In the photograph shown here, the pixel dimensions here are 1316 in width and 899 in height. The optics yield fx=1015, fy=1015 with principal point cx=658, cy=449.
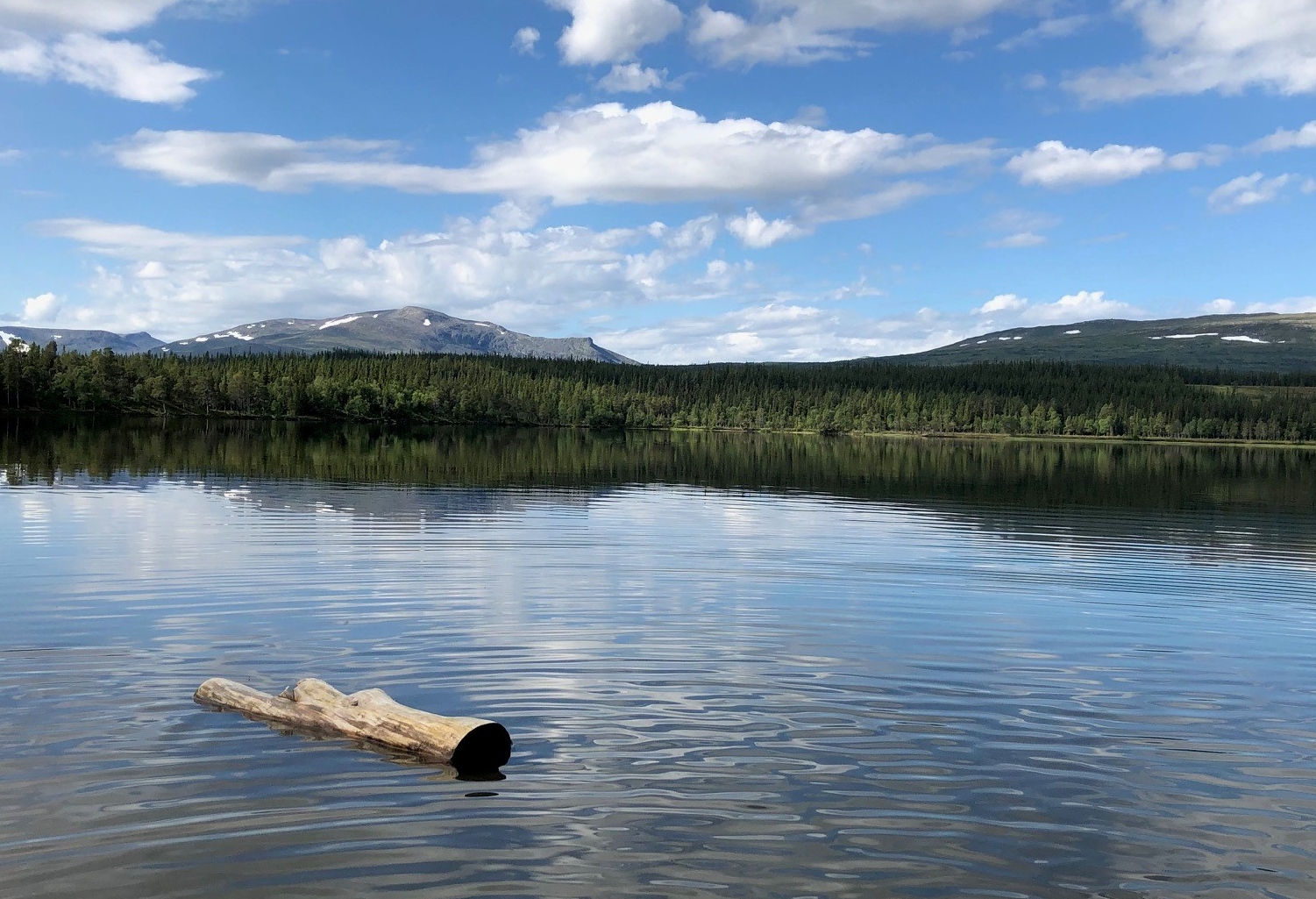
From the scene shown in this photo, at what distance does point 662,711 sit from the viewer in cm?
1606

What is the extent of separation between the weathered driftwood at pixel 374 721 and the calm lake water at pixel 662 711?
343 millimetres

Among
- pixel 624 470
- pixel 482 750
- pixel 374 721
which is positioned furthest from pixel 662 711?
pixel 624 470

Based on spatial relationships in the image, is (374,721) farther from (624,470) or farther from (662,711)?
(624,470)

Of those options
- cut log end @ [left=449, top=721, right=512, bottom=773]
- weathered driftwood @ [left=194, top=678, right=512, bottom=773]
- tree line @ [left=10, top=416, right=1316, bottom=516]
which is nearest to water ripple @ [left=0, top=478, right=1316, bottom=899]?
weathered driftwood @ [left=194, top=678, right=512, bottom=773]

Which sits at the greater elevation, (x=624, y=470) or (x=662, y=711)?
(x=624, y=470)

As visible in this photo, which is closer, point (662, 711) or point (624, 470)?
point (662, 711)

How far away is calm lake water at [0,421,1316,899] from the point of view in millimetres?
10625

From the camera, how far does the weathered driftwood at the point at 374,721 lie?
13.0 m

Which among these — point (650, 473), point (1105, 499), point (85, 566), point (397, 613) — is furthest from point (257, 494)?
point (1105, 499)

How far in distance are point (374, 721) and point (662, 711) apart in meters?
4.56

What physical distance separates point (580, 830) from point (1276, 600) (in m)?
26.3

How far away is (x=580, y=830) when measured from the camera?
11.3 m

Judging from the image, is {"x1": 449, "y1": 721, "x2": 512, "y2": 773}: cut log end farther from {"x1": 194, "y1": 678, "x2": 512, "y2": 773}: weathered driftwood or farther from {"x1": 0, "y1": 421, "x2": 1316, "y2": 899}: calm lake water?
{"x1": 0, "y1": 421, "x2": 1316, "y2": 899}: calm lake water

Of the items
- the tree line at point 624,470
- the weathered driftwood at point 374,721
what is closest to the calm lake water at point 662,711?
the weathered driftwood at point 374,721
